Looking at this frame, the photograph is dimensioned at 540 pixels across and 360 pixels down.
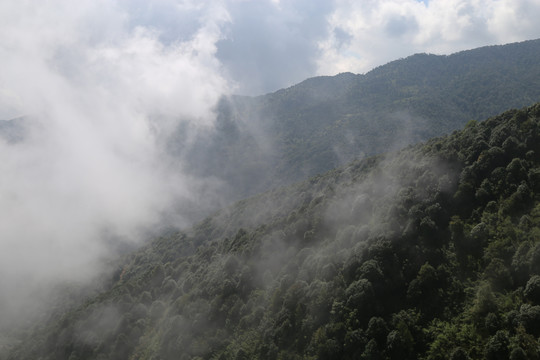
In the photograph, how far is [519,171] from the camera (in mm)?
41438

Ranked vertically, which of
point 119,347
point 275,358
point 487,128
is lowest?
point 119,347

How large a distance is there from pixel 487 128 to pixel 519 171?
525 inches

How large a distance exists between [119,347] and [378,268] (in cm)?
5645

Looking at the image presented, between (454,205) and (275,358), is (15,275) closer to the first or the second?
(275,358)

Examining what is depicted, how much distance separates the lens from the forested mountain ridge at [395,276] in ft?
106

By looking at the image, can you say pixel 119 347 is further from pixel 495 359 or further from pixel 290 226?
pixel 495 359

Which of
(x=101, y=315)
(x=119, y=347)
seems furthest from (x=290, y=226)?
(x=101, y=315)

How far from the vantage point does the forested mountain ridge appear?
3228 cm

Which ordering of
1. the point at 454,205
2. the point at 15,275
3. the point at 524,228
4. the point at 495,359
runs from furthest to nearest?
1. the point at 15,275
2. the point at 454,205
3. the point at 524,228
4. the point at 495,359

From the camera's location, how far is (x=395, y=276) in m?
39.9

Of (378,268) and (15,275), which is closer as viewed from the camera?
(378,268)

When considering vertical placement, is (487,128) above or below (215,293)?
above

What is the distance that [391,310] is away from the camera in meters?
37.4

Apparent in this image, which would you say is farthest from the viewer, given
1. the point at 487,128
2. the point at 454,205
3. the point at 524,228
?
the point at 487,128
